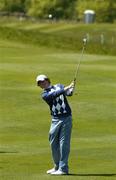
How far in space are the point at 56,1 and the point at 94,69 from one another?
98176 mm

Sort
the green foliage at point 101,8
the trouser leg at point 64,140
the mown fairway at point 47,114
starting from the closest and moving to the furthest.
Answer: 1. the trouser leg at point 64,140
2. the mown fairway at point 47,114
3. the green foliage at point 101,8

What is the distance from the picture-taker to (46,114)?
86.7 feet

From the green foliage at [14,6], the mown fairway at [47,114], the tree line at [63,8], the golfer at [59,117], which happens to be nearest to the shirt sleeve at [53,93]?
the golfer at [59,117]

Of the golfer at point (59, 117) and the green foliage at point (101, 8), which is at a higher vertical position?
the golfer at point (59, 117)

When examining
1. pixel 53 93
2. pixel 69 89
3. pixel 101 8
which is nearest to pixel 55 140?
pixel 53 93

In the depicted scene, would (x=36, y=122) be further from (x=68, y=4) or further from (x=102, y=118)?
(x=68, y=4)

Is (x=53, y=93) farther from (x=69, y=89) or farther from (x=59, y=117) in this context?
(x=59, y=117)

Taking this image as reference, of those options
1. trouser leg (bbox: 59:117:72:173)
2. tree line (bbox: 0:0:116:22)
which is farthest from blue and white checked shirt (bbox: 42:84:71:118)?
tree line (bbox: 0:0:116:22)

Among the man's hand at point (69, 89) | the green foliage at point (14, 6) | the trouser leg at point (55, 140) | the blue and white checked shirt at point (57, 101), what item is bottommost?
the green foliage at point (14, 6)

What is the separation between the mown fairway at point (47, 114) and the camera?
16703 mm

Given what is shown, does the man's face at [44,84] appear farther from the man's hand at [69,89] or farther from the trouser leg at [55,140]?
the trouser leg at [55,140]

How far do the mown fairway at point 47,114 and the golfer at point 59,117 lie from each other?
15.5 inches

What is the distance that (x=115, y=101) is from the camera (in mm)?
28875

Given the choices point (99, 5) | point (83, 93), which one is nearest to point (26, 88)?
point (83, 93)
